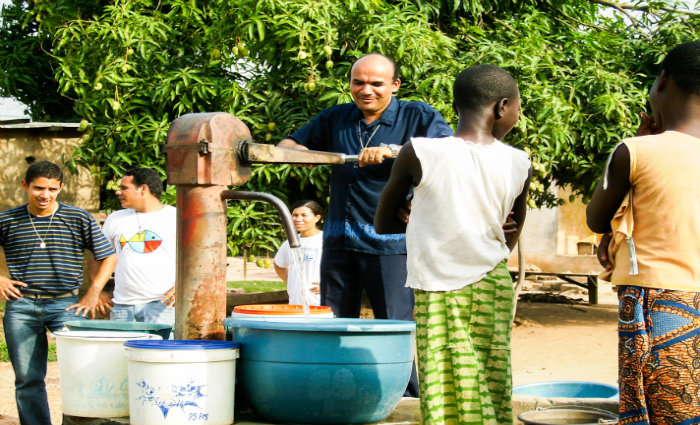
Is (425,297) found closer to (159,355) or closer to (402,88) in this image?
(159,355)

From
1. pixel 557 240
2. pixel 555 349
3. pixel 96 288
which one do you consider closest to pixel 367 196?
pixel 96 288

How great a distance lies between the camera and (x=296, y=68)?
6645 mm

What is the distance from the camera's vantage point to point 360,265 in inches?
130

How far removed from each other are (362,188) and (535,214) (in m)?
14.5

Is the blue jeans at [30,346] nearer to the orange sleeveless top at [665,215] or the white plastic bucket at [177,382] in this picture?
the white plastic bucket at [177,382]

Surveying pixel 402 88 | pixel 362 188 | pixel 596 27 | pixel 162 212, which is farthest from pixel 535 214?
pixel 362 188

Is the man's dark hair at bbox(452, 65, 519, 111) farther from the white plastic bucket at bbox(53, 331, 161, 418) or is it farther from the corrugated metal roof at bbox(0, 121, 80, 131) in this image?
the corrugated metal roof at bbox(0, 121, 80, 131)

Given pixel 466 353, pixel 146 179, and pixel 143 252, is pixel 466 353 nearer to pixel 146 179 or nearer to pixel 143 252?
pixel 143 252

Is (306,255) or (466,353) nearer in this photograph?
(466,353)

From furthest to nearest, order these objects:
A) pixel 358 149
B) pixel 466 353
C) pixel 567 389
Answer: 1. pixel 567 389
2. pixel 358 149
3. pixel 466 353

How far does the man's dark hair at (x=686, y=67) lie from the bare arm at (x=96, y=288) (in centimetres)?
303

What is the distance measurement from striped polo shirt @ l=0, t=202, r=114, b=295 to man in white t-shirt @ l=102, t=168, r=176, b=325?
1.50 ft

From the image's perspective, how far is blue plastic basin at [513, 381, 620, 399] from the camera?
3898 millimetres

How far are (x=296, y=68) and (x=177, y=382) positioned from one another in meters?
4.44
